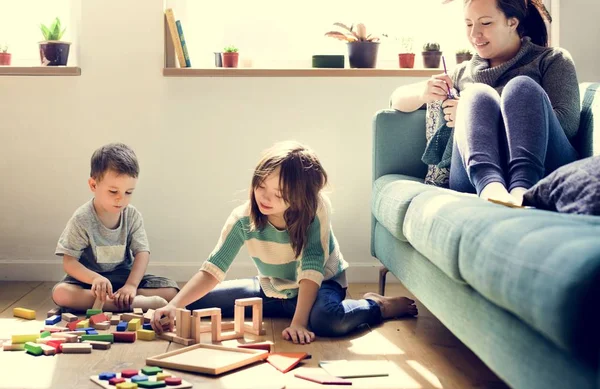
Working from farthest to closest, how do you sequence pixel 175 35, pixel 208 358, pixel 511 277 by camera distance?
pixel 175 35
pixel 208 358
pixel 511 277

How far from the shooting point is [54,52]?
3088mm

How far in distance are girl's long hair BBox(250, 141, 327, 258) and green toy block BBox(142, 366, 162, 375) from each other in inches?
24.6

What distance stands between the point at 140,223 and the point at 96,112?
1.96 feet

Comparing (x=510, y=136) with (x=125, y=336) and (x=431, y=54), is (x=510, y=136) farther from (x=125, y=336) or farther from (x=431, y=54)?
(x=431, y=54)

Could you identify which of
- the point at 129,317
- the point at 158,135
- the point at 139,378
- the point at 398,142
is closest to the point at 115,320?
the point at 129,317

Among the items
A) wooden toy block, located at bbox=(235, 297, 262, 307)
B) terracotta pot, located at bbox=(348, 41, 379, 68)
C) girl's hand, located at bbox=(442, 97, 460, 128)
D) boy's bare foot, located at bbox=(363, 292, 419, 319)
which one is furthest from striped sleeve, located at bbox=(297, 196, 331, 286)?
terracotta pot, located at bbox=(348, 41, 379, 68)

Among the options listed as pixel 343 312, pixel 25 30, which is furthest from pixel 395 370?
pixel 25 30

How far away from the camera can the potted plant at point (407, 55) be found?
323cm

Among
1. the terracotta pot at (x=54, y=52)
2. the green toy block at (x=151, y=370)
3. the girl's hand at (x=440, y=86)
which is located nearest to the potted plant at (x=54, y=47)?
the terracotta pot at (x=54, y=52)

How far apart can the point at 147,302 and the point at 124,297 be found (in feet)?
0.26

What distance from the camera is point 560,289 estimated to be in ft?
3.44

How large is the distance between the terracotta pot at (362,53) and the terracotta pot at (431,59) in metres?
0.21

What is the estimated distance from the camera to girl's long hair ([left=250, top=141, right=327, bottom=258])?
2.26 meters

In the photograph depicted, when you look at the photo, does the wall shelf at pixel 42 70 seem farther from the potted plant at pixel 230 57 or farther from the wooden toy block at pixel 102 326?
the wooden toy block at pixel 102 326
